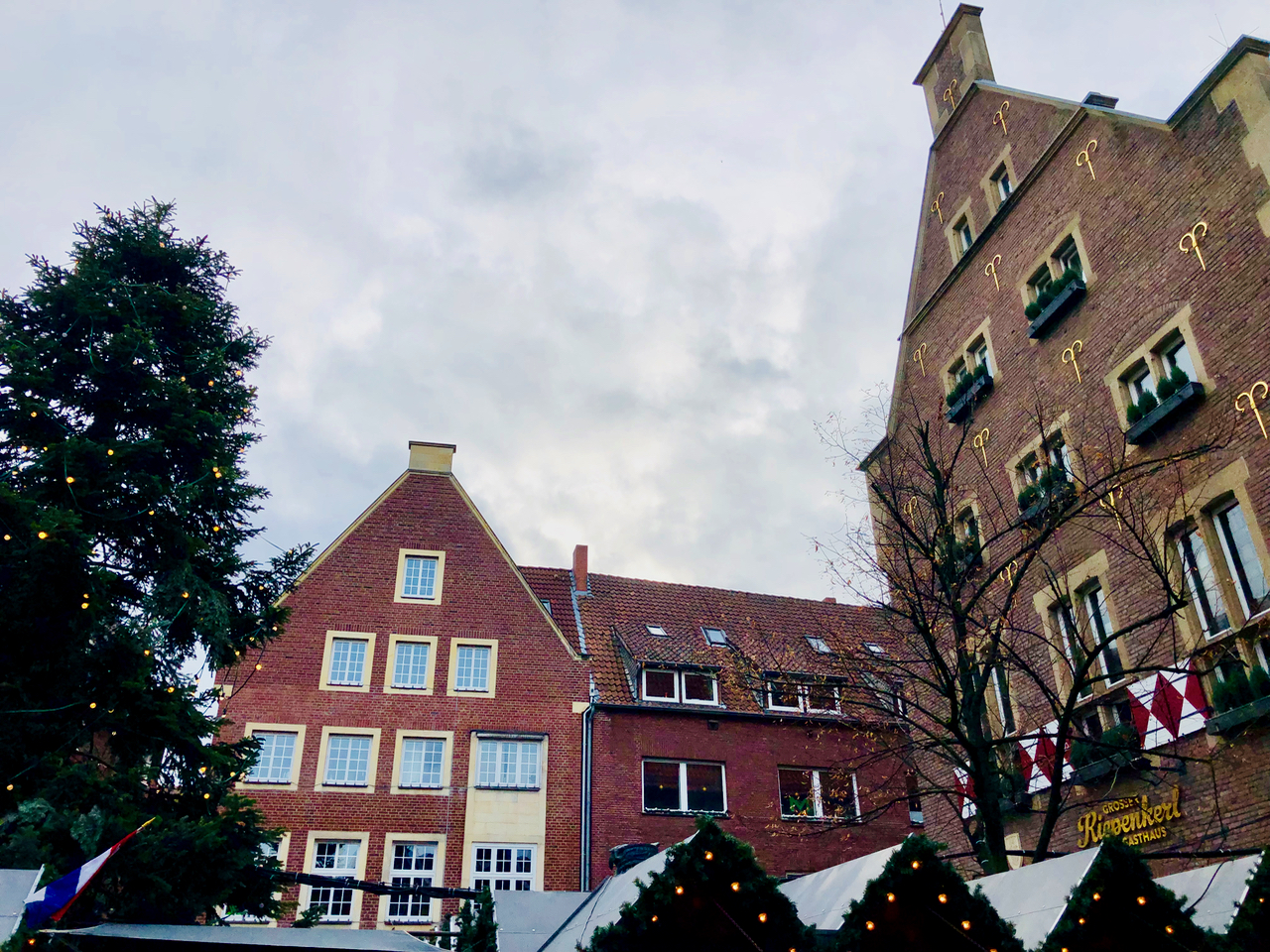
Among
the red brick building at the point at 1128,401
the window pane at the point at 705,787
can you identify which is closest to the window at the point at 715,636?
the window pane at the point at 705,787

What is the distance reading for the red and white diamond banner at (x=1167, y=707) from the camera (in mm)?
13953

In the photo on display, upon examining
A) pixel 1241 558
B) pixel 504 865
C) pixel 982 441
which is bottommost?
pixel 504 865

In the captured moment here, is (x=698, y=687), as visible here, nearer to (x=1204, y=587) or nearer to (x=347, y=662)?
(x=347, y=662)

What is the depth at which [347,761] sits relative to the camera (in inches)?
986

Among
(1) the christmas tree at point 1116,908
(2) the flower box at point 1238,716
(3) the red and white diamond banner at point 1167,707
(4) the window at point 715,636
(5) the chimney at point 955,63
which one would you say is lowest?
(1) the christmas tree at point 1116,908

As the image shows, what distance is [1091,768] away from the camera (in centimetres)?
1517

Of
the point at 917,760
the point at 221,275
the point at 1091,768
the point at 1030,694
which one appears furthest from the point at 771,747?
the point at 221,275

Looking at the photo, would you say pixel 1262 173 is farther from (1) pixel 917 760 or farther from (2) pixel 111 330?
(2) pixel 111 330

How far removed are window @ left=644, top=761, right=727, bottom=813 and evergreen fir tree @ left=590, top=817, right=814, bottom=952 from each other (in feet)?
58.6

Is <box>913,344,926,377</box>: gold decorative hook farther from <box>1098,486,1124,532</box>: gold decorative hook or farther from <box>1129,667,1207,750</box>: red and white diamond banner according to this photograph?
<box>1129,667,1207,750</box>: red and white diamond banner

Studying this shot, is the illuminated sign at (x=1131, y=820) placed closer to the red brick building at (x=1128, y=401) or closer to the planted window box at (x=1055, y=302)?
the red brick building at (x=1128, y=401)

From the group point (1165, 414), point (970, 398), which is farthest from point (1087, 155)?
point (1165, 414)

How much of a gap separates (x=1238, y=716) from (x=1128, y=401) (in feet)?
17.8

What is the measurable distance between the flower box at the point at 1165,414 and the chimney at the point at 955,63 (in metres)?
10.2
